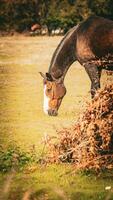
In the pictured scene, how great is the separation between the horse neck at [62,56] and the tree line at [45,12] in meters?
51.0

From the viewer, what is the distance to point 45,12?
226ft

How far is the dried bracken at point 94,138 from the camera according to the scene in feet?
28.5

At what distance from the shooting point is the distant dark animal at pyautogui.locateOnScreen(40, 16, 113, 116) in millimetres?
12703

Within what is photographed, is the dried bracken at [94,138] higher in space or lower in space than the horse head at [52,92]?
higher

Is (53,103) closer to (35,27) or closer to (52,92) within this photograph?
(52,92)

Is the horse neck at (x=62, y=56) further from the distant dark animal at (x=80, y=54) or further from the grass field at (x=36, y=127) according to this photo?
the grass field at (x=36, y=127)

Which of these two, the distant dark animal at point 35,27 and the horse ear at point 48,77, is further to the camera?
the distant dark animal at point 35,27

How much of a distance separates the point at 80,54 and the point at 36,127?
1885mm

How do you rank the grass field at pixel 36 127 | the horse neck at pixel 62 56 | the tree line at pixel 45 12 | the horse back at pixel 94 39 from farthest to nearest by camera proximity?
1. the tree line at pixel 45 12
2. the horse back at pixel 94 39
3. the horse neck at pixel 62 56
4. the grass field at pixel 36 127

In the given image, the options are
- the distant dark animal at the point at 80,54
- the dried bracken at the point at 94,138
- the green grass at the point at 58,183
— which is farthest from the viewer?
the distant dark animal at the point at 80,54

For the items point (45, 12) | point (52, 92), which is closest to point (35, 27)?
point (45, 12)

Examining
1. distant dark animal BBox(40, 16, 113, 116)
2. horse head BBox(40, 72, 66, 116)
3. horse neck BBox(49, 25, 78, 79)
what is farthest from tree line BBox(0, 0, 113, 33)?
horse head BBox(40, 72, 66, 116)

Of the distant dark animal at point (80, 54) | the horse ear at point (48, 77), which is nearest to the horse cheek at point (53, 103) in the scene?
the distant dark animal at point (80, 54)

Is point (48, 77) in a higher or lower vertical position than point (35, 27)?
higher
